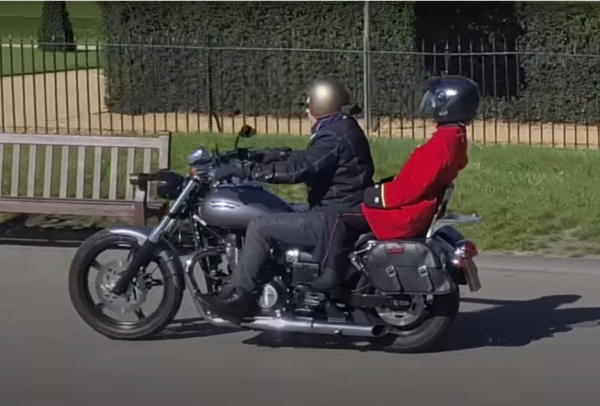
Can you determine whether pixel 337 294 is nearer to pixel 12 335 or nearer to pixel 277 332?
Result: pixel 277 332

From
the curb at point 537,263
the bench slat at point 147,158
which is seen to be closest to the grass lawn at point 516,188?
the curb at point 537,263

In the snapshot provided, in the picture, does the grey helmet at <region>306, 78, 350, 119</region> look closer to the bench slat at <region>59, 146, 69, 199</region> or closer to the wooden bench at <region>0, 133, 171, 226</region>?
the wooden bench at <region>0, 133, 171, 226</region>

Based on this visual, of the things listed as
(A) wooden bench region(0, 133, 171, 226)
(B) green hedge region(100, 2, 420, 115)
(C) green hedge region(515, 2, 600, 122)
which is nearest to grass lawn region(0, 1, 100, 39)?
(B) green hedge region(100, 2, 420, 115)

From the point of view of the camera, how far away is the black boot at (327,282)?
6738 millimetres

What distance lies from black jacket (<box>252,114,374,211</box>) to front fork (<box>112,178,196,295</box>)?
18.9 inches

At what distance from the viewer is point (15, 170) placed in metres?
10.4

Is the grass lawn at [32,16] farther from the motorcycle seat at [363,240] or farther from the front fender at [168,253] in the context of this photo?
the motorcycle seat at [363,240]

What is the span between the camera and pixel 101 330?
7.09 meters

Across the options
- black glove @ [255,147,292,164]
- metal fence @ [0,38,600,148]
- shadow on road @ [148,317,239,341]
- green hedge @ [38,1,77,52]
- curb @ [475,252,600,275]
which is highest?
green hedge @ [38,1,77,52]

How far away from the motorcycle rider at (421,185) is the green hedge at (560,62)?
10.3 metres

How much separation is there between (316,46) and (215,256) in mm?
10895

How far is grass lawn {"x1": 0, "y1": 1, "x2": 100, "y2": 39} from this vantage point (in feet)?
110

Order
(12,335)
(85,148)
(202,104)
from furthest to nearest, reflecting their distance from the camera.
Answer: (202,104), (85,148), (12,335)

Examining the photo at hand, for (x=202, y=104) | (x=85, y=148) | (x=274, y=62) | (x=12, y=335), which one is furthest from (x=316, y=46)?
(x=12, y=335)
